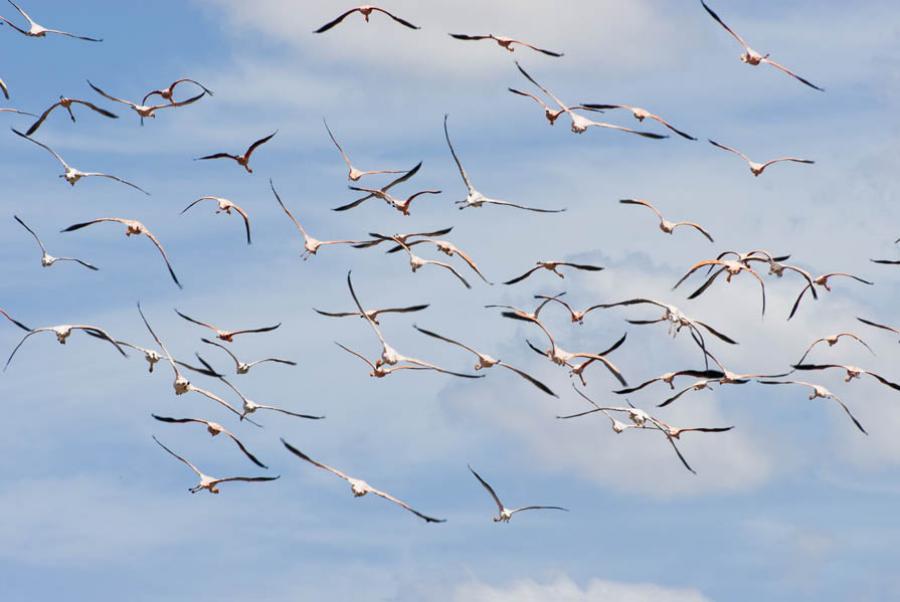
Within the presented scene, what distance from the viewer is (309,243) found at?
63.9 m

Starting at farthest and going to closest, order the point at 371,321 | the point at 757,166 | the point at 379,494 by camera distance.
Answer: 1. the point at 757,166
2. the point at 371,321
3. the point at 379,494

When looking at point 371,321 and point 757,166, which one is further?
point 757,166

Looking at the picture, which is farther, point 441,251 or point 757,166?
point 757,166

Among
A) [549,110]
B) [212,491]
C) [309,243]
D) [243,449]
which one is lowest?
[212,491]

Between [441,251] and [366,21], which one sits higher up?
[366,21]

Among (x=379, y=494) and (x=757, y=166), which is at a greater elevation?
(x=757, y=166)

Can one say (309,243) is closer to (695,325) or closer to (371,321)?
(371,321)

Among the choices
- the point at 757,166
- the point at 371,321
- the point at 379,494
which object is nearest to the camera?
the point at 379,494

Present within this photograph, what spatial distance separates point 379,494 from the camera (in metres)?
57.9

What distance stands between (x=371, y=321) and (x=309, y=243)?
4.50 m

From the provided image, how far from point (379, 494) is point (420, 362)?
5206mm

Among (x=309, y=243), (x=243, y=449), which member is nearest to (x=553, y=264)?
(x=309, y=243)

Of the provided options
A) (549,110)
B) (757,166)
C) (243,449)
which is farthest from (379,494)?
(757,166)

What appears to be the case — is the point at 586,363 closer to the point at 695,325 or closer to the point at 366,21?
the point at 695,325
